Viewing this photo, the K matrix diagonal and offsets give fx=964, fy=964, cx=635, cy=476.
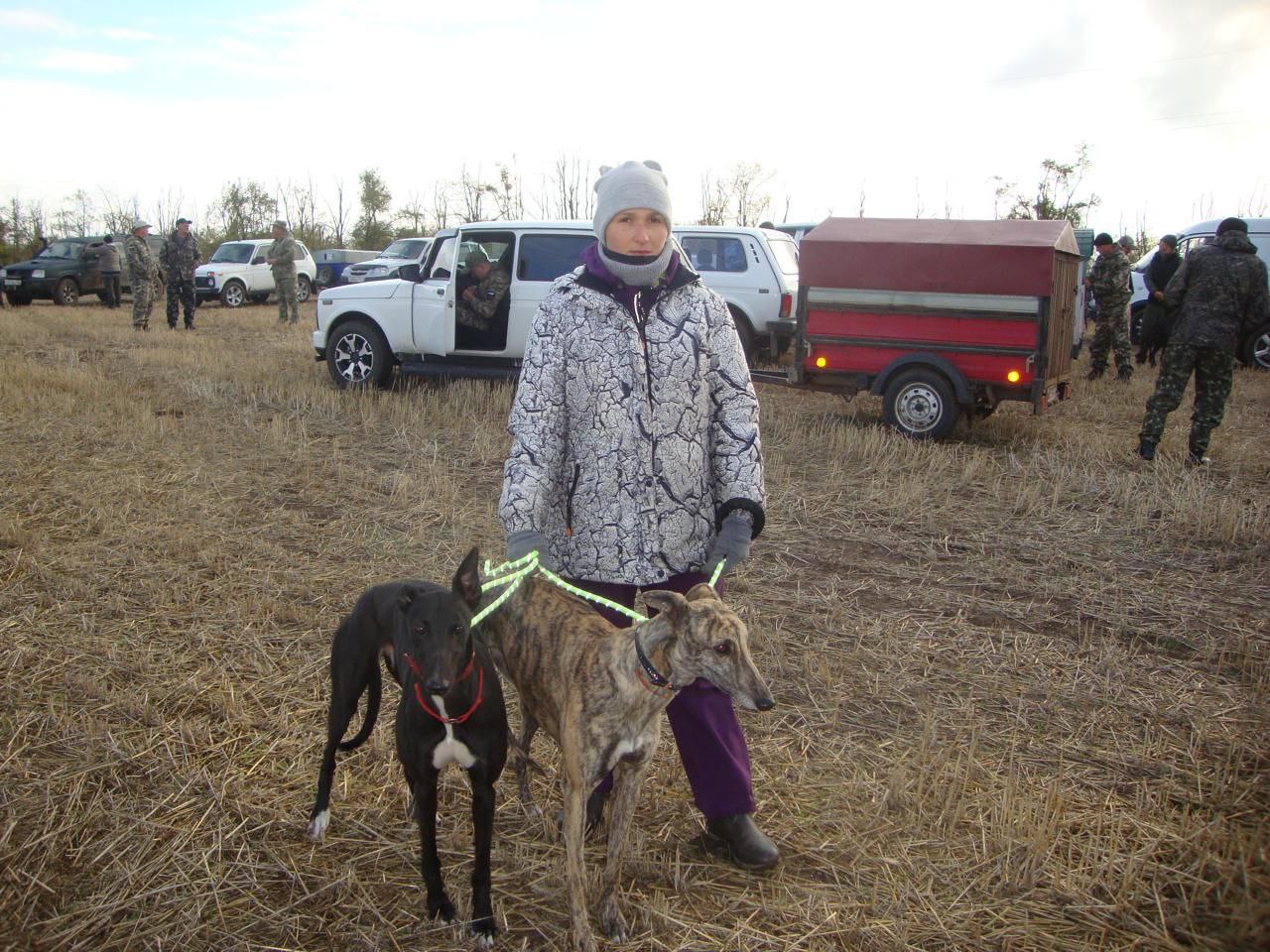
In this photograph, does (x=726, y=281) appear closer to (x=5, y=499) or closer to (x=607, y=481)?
(x=5, y=499)

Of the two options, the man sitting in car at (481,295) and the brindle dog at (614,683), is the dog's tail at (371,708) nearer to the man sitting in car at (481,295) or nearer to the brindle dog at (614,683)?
the brindle dog at (614,683)

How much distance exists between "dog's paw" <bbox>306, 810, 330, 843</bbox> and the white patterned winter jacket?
3.89 feet

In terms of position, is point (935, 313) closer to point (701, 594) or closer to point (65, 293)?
point (701, 594)

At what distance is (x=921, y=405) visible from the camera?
930 cm

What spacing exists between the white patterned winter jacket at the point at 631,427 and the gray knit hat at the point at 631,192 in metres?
0.18

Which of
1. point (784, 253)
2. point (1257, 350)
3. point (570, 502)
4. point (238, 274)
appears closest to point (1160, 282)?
point (1257, 350)

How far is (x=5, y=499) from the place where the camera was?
6.49 metres

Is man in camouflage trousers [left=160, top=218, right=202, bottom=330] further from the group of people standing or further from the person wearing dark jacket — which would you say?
the person wearing dark jacket

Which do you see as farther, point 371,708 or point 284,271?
point 284,271

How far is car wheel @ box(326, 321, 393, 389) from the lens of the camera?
36.6ft

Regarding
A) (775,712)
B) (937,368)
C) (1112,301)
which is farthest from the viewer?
(1112,301)

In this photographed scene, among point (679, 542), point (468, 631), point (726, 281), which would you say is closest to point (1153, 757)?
point (679, 542)

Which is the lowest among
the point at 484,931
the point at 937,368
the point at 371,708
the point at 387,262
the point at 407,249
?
the point at 484,931

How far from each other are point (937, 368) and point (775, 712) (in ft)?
19.3
